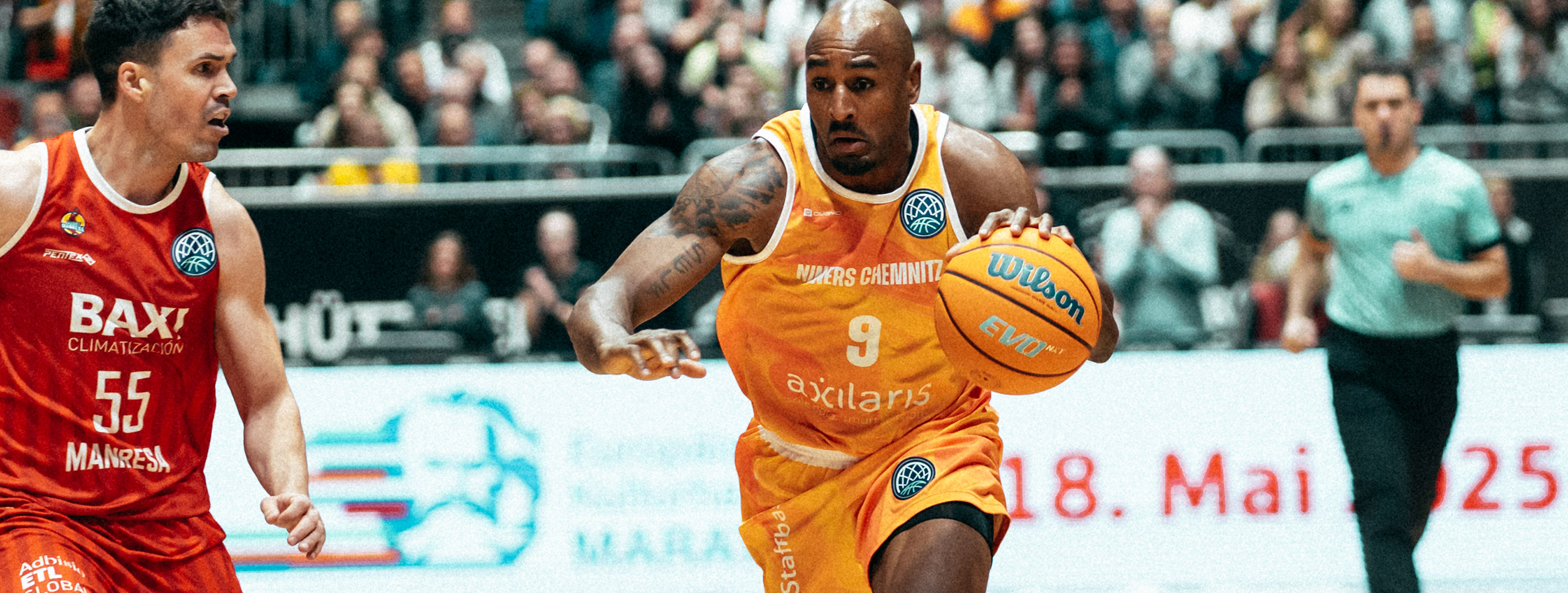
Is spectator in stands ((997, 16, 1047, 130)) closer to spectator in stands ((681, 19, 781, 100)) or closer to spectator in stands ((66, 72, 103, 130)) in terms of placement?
spectator in stands ((681, 19, 781, 100))

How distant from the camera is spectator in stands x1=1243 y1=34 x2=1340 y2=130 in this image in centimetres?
1129

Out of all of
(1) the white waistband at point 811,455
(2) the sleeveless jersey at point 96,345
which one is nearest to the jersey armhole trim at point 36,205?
(2) the sleeveless jersey at point 96,345

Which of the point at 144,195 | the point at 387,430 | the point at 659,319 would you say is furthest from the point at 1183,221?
the point at 144,195

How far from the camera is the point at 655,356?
3.20 meters

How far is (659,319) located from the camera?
387 inches

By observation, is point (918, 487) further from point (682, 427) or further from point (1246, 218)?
point (1246, 218)

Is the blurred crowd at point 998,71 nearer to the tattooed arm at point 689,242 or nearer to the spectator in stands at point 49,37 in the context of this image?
the spectator in stands at point 49,37

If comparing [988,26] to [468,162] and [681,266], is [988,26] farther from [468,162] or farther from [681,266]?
[681,266]

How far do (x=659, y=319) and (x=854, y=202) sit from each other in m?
5.68

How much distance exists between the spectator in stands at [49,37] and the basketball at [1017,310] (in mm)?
→ 10400

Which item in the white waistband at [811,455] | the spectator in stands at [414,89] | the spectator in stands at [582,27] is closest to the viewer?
the white waistband at [811,455]

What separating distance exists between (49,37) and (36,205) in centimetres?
1013

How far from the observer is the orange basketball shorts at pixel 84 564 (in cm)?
336

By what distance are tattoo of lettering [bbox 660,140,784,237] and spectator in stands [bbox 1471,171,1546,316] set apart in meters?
6.83
